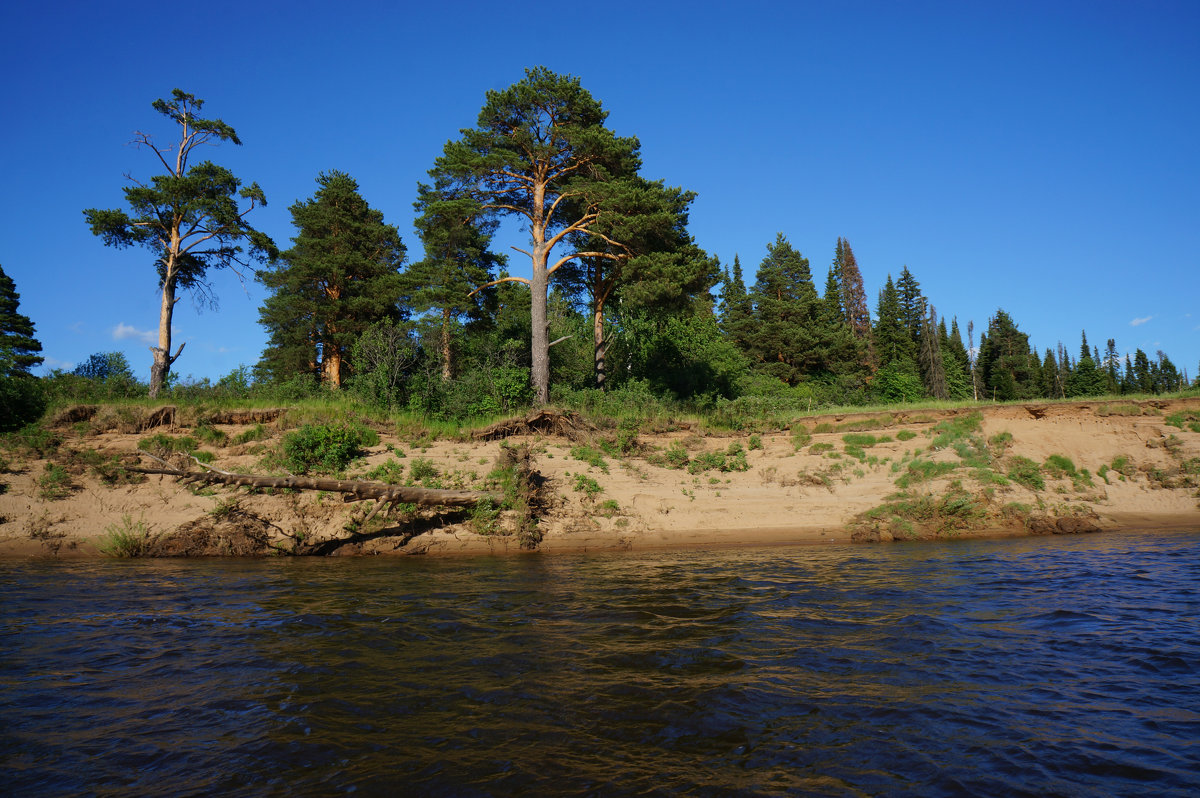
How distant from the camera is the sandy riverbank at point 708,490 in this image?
13.6 meters

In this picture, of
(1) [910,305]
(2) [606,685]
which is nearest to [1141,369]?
(1) [910,305]

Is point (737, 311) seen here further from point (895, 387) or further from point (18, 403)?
point (18, 403)

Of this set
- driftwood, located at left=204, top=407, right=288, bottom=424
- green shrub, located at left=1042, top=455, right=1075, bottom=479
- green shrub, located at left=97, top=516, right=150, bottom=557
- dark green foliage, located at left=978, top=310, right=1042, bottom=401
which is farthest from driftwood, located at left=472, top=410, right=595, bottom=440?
dark green foliage, located at left=978, top=310, right=1042, bottom=401

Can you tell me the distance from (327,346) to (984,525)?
28.2 meters

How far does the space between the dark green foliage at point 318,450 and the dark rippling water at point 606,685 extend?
5.23 meters

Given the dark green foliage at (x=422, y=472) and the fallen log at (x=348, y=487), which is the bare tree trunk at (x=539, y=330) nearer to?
the dark green foliage at (x=422, y=472)

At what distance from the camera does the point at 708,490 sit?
53.5 ft

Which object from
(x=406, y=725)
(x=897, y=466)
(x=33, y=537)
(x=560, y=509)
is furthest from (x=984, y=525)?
(x=33, y=537)

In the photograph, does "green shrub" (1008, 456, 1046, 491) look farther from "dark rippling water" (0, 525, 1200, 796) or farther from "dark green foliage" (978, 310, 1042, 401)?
"dark green foliage" (978, 310, 1042, 401)

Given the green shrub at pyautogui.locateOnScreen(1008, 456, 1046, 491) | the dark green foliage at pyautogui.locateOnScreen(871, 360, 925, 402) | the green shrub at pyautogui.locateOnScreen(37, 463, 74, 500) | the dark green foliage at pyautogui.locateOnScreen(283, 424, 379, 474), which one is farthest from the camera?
the dark green foliage at pyautogui.locateOnScreen(871, 360, 925, 402)

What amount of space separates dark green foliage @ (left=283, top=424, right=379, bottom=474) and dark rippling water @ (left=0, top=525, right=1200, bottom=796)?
5.23 metres

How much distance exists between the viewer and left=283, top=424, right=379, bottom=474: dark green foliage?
15.2 meters

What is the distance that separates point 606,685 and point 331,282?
1103 inches

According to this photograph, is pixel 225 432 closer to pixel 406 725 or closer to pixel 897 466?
pixel 406 725
